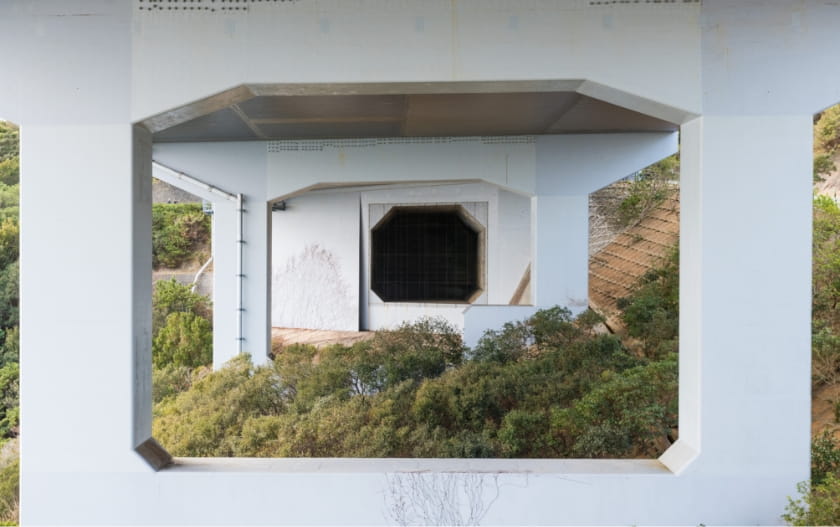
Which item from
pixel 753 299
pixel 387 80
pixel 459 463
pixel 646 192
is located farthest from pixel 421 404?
pixel 646 192

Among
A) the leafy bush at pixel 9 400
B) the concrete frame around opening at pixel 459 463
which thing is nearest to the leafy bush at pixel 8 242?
the leafy bush at pixel 9 400

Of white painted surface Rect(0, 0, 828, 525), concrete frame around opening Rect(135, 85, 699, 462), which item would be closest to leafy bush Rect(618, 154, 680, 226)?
white painted surface Rect(0, 0, 828, 525)

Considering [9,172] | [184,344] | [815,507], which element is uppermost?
[9,172]

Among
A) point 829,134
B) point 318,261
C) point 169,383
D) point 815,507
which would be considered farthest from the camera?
point 318,261

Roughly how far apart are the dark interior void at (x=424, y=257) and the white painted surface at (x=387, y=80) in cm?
1160

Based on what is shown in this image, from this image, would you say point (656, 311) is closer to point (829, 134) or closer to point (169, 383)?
point (829, 134)

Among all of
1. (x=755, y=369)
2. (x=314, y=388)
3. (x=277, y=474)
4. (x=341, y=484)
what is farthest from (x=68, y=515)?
(x=755, y=369)

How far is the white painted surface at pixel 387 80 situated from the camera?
3.83m

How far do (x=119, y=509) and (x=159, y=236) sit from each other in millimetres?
18686

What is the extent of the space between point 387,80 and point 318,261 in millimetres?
12036

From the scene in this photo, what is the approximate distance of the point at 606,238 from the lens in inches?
657

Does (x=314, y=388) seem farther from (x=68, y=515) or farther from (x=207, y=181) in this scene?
(x=207, y=181)

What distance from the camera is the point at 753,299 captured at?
3896 millimetres

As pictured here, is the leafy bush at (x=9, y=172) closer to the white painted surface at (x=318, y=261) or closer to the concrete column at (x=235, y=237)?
the white painted surface at (x=318, y=261)
